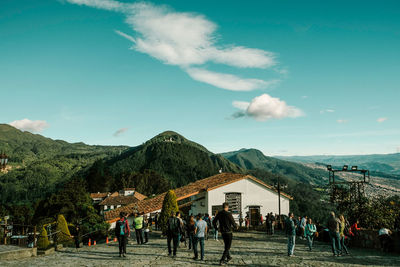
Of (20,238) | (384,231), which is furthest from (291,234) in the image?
(20,238)

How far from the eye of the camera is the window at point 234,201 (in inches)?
1088

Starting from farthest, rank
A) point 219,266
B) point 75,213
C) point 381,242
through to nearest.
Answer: point 75,213 < point 381,242 < point 219,266

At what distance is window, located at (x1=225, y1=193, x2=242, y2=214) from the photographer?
2762cm

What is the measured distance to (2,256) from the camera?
395 inches

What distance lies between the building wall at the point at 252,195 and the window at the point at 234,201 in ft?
0.97

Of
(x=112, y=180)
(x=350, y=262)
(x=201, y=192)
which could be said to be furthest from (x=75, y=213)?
(x=350, y=262)

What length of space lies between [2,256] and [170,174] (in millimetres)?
156134

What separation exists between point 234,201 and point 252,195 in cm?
189

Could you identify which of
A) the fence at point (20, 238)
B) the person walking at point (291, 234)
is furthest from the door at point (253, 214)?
the fence at point (20, 238)

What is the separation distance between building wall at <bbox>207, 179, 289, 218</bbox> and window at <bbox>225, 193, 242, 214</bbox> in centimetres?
29

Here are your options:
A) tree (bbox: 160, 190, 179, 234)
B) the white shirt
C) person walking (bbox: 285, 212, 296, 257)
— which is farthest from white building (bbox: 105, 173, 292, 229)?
person walking (bbox: 285, 212, 296, 257)

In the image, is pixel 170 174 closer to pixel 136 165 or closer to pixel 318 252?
pixel 136 165

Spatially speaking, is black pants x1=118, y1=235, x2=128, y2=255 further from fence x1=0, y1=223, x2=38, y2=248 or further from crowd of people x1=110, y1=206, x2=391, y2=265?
fence x1=0, y1=223, x2=38, y2=248

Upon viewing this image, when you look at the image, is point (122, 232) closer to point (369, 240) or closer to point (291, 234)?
point (291, 234)
